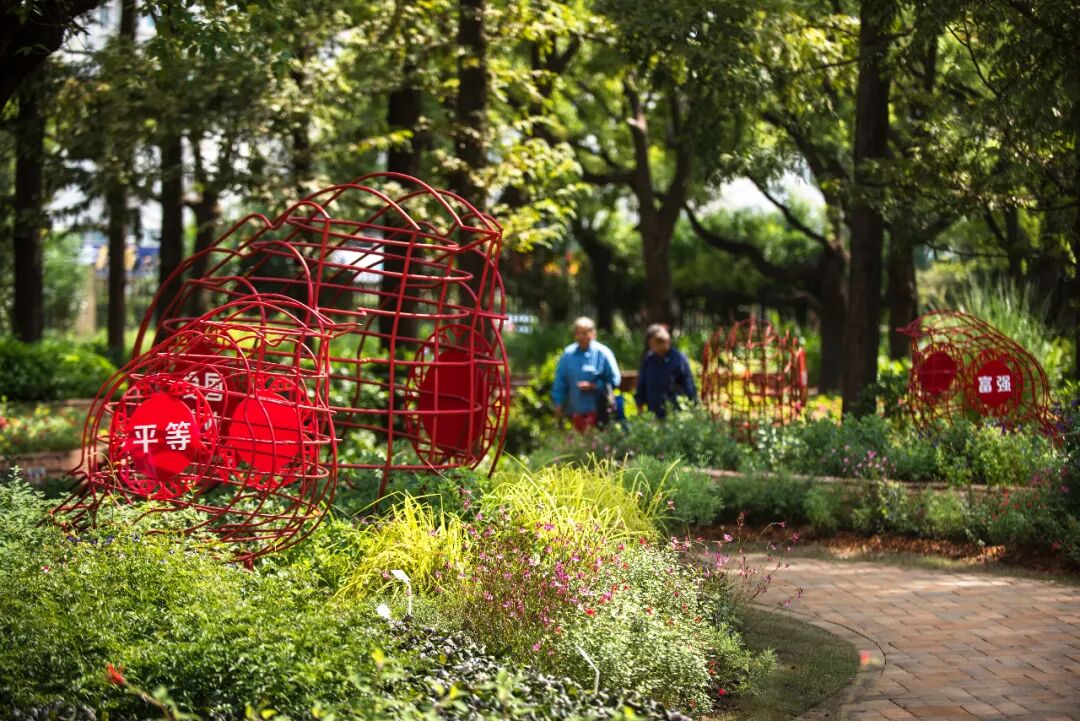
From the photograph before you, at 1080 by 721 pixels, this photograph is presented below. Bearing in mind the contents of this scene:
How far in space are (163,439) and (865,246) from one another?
874 cm

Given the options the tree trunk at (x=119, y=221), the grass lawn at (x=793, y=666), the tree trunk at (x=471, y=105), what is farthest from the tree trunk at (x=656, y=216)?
the grass lawn at (x=793, y=666)

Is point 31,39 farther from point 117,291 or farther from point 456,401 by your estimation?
point 117,291

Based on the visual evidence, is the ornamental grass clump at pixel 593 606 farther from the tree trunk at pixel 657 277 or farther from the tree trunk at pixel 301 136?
the tree trunk at pixel 657 277

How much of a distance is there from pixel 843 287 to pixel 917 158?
28.3 ft

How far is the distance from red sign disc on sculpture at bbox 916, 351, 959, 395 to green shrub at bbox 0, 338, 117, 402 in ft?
33.9

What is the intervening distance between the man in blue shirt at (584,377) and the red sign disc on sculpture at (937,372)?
113 inches

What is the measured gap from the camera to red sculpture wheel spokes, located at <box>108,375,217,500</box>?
6445 mm

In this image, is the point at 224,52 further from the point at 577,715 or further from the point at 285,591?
the point at 577,715

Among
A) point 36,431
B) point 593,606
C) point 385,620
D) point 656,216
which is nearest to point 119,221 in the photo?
point 36,431

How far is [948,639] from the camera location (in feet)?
21.6

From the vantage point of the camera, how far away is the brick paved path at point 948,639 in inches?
215

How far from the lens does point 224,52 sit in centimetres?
820

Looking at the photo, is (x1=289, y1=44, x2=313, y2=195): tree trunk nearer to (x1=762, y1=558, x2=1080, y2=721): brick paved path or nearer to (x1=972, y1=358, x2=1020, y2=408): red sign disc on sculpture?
(x1=972, y1=358, x2=1020, y2=408): red sign disc on sculpture

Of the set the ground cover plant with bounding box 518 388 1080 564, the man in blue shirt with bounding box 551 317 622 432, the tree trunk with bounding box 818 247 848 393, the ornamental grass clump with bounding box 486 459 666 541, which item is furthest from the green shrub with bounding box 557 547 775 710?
the tree trunk with bounding box 818 247 848 393
